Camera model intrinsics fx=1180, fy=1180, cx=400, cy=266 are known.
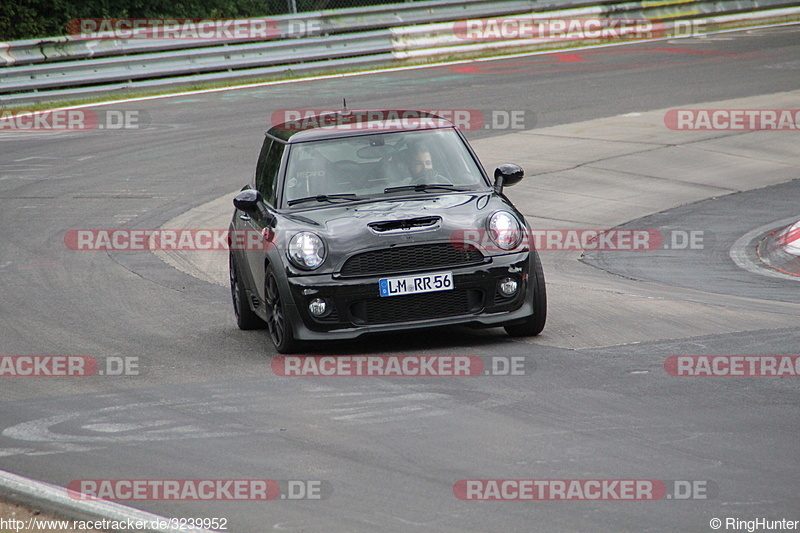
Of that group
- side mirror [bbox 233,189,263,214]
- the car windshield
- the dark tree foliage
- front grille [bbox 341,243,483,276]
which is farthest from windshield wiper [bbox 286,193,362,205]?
the dark tree foliage

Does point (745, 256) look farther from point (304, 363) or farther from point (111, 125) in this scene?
point (111, 125)

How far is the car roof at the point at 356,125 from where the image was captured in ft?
28.5

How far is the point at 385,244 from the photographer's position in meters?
7.55

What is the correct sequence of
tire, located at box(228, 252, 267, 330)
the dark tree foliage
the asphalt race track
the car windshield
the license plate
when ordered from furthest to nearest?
the dark tree foliage → tire, located at box(228, 252, 267, 330) → the car windshield → the license plate → the asphalt race track

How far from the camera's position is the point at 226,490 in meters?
5.15

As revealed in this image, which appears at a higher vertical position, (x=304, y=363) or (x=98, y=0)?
(x=98, y=0)

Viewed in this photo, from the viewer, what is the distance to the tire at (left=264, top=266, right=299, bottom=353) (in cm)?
780

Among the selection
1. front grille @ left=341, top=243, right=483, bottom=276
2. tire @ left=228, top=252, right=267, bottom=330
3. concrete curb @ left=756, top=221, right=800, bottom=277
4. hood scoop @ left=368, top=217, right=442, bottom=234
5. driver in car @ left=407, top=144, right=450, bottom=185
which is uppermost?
driver in car @ left=407, top=144, right=450, bottom=185

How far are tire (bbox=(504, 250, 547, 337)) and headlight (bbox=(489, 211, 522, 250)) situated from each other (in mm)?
191

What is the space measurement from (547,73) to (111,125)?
8.94 meters

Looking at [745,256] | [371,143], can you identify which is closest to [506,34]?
[745,256]

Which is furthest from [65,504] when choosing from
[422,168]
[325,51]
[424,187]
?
[325,51]

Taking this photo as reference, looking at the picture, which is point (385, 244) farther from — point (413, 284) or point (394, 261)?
point (413, 284)

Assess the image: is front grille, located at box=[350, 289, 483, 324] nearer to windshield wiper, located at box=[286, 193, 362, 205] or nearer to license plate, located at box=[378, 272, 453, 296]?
license plate, located at box=[378, 272, 453, 296]
